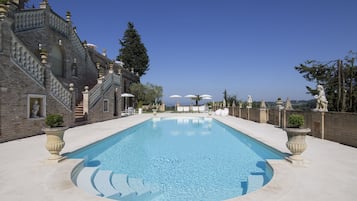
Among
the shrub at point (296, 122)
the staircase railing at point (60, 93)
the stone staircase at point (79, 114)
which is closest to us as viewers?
the shrub at point (296, 122)

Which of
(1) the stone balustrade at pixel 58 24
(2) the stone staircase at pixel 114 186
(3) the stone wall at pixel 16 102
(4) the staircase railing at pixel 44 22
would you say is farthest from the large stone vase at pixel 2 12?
(2) the stone staircase at pixel 114 186

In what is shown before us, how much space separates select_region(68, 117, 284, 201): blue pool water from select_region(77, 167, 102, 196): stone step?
0.61m

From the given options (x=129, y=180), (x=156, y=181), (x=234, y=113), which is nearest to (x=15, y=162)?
(x=129, y=180)

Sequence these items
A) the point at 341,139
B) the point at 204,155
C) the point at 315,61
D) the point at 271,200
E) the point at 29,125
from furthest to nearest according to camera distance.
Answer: the point at 315,61 → the point at 29,125 → the point at 341,139 → the point at 204,155 → the point at 271,200

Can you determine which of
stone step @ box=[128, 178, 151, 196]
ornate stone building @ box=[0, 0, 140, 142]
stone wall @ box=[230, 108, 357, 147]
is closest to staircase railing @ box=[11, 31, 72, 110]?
ornate stone building @ box=[0, 0, 140, 142]

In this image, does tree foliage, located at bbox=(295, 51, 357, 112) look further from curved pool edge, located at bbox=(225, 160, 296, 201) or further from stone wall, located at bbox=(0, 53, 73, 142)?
stone wall, located at bbox=(0, 53, 73, 142)

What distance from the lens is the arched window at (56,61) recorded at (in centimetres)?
1595

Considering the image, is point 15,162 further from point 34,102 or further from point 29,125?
point 34,102

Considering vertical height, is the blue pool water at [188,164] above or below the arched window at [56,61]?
below

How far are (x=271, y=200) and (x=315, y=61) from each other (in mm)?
25357

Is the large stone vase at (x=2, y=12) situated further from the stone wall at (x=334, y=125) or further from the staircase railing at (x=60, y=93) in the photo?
the stone wall at (x=334, y=125)

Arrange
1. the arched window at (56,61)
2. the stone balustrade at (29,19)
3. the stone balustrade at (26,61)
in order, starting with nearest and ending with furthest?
the stone balustrade at (26,61), the stone balustrade at (29,19), the arched window at (56,61)

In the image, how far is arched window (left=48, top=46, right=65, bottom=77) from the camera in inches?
628

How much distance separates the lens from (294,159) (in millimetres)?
5594
